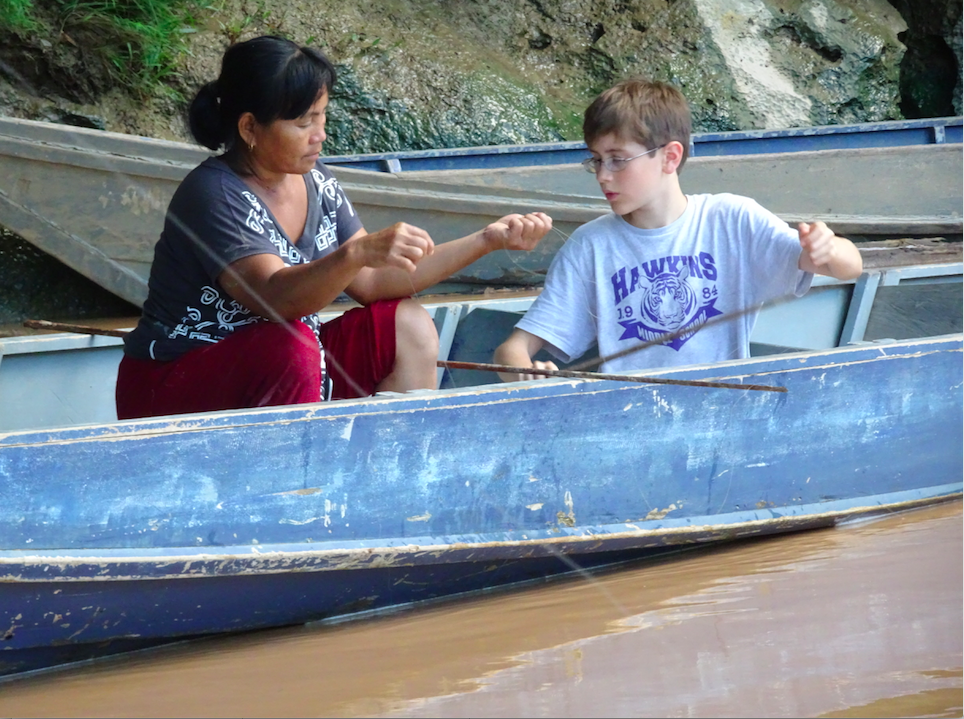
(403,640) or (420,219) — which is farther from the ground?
(420,219)

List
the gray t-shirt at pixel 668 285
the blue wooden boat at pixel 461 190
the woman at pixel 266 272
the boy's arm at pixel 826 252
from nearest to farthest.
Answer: the woman at pixel 266 272 → the boy's arm at pixel 826 252 → the gray t-shirt at pixel 668 285 → the blue wooden boat at pixel 461 190

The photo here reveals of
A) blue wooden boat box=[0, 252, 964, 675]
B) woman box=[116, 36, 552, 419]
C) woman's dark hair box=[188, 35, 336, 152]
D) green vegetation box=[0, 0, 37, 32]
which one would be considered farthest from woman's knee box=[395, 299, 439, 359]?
green vegetation box=[0, 0, 37, 32]

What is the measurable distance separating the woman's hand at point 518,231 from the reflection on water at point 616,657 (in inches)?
32.0

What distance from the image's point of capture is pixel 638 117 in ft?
8.91

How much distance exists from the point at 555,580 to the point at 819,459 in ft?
2.42

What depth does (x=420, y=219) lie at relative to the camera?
5801mm

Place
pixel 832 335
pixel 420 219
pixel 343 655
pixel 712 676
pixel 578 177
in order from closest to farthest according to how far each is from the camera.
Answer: pixel 712 676, pixel 343 655, pixel 832 335, pixel 420 219, pixel 578 177

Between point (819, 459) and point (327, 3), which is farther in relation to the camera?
point (327, 3)

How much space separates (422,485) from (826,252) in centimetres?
104

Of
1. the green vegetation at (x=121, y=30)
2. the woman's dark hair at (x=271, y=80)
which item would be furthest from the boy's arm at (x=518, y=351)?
the green vegetation at (x=121, y=30)

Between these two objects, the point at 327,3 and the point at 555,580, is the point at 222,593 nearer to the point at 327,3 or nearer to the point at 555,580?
the point at 555,580

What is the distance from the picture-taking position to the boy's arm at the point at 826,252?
2496 mm

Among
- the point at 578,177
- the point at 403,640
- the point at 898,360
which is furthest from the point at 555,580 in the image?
the point at 578,177

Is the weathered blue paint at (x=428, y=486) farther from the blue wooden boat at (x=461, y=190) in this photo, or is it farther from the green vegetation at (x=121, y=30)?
the green vegetation at (x=121, y=30)
